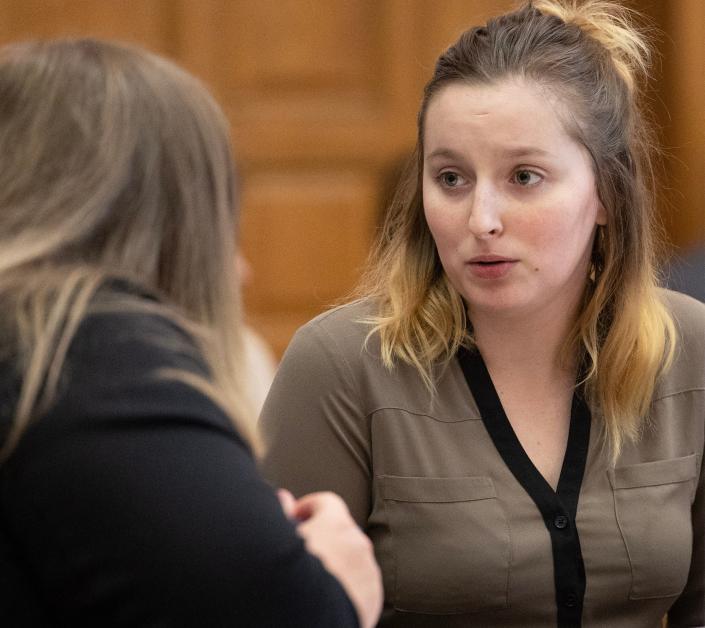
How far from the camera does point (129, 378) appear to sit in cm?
82

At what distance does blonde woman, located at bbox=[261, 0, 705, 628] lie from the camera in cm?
144

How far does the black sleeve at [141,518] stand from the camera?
794mm

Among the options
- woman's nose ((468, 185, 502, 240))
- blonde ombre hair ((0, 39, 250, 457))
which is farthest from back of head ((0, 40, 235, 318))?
woman's nose ((468, 185, 502, 240))

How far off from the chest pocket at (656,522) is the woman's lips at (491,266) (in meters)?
0.29

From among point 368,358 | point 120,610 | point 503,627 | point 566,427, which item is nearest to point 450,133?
point 368,358

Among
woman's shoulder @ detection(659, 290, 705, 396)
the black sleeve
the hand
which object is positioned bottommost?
woman's shoulder @ detection(659, 290, 705, 396)

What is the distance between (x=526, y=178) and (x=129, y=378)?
774 mm

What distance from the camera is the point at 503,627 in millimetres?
1417

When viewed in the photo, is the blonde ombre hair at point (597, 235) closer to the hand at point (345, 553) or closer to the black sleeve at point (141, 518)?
the hand at point (345, 553)

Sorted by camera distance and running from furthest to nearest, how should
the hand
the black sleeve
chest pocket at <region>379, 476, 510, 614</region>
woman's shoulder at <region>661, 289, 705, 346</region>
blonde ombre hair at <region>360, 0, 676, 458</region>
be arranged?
woman's shoulder at <region>661, 289, 705, 346</region> < blonde ombre hair at <region>360, 0, 676, 458</region> < chest pocket at <region>379, 476, 510, 614</region> < the hand < the black sleeve

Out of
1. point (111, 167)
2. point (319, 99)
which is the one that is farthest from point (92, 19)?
point (111, 167)

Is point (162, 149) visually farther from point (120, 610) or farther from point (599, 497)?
point (599, 497)

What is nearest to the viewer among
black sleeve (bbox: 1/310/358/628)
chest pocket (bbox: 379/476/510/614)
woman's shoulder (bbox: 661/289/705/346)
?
black sleeve (bbox: 1/310/358/628)

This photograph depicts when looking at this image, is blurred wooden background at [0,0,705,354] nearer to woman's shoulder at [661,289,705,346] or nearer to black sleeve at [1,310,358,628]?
woman's shoulder at [661,289,705,346]
